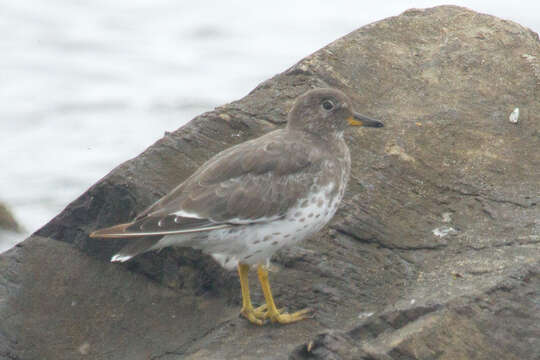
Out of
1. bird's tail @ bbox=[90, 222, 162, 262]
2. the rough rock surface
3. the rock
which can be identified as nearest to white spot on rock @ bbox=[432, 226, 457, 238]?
the rough rock surface

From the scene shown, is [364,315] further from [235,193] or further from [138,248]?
[138,248]

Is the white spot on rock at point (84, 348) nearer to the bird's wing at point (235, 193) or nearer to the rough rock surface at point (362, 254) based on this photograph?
the rough rock surface at point (362, 254)

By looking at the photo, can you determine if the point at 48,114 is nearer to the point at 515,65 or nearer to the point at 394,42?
the point at 394,42

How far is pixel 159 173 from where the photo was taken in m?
6.98

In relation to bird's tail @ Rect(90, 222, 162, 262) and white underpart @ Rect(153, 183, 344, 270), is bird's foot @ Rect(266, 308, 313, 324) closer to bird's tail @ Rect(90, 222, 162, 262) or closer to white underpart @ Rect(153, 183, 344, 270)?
white underpart @ Rect(153, 183, 344, 270)

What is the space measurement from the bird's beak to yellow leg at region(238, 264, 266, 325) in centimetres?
151

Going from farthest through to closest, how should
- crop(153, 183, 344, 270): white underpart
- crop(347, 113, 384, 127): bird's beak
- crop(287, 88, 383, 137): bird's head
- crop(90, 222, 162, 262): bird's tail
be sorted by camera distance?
crop(347, 113, 384, 127): bird's beak
crop(287, 88, 383, 137): bird's head
crop(153, 183, 344, 270): white underpart
crop(90, 222, 162, 262): bird's tail

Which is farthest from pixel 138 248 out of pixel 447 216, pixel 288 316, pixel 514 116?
pixel 514 116

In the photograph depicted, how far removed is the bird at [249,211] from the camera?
5969 mm

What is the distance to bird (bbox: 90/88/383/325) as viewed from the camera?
597 centimetres

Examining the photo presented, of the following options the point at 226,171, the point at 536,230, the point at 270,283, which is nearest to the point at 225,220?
the point at 226,171

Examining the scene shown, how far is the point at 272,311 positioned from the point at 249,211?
0.73 meters

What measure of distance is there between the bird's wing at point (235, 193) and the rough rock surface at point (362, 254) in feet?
2.10

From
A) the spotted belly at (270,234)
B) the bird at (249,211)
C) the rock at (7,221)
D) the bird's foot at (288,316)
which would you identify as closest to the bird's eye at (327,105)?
the bird at (249,211)
